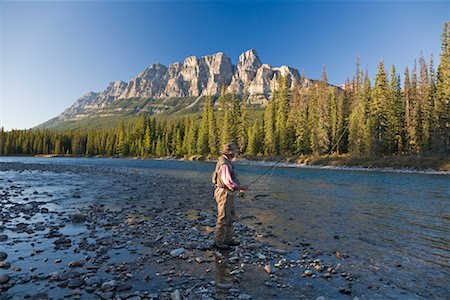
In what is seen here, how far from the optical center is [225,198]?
8.37m

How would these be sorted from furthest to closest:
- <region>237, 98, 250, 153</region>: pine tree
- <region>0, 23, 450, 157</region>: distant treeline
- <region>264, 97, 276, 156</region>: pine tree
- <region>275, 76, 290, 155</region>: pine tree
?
<region>237, 98, 250, 153</region>: pine tree, <region>264, 97, 276, 156</region>: pine tree, <region>275, 76, 290, 155</region>: pine tree, <region>0, 23, 450, 157</region>: distant treeline

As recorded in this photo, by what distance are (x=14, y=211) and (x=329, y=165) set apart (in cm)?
5166

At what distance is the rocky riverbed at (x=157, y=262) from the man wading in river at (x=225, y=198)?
16.0 inches

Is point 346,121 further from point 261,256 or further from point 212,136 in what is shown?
point 261,256

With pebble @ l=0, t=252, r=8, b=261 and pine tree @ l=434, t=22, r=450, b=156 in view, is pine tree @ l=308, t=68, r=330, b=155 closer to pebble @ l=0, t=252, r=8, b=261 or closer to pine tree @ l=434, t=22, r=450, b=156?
pine tree @ l=434, t=22, r=450, b=156

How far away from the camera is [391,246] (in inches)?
349

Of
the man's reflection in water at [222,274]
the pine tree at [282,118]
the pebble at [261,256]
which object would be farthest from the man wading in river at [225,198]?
the pine tree at [282,118]

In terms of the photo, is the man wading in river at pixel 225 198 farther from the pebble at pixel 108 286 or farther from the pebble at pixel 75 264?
the pebble at pixel 75 264

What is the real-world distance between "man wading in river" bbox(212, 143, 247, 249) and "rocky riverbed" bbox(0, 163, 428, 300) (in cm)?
41

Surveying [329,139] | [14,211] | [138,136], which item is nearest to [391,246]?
[14,211]

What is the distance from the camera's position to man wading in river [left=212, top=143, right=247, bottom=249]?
823 cm

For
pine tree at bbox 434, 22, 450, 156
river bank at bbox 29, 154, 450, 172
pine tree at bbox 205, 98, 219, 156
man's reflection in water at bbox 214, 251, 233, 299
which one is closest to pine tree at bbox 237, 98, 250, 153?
pine tree at bbox 205, 98, 219, 156

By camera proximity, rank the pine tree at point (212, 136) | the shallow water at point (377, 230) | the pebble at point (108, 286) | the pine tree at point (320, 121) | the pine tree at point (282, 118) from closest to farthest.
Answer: the pebble at point (108, 286), the shallow water at point (377, 230), the pine tree at point (320, 121), the pine tree at point (282, 118), the pine tree at point (212, 136)

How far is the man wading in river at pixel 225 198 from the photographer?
8234mm
